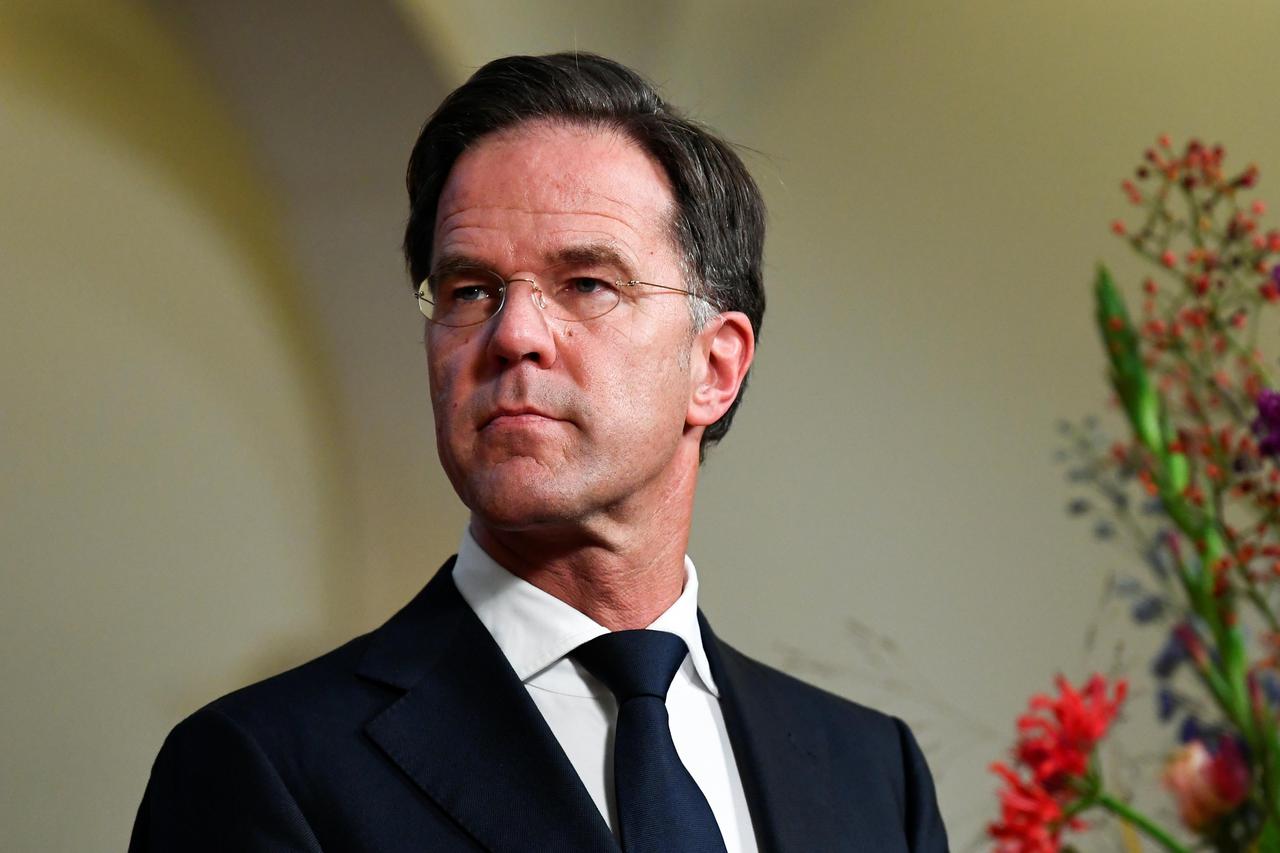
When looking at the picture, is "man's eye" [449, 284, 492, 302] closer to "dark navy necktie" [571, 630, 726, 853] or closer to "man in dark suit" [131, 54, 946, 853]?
"man in dark suit" [131, 54, 946, 853]

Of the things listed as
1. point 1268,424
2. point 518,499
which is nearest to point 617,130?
point 518,499

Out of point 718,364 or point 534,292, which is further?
point 718,364

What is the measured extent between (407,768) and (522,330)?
1.52ft

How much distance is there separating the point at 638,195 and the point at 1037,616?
185 centimetres

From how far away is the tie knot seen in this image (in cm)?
162

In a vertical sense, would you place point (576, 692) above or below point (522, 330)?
below

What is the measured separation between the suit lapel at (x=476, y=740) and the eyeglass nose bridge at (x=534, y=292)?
1.14 feet

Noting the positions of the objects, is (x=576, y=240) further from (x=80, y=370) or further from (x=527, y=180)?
(x=80, y=370)

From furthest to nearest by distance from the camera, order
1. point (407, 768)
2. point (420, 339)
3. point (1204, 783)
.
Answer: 1. point (420, 339)
2. point (407, 768)
3. point (1204, 783)

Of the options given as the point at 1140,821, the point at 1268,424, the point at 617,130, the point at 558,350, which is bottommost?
the point at 1140,821

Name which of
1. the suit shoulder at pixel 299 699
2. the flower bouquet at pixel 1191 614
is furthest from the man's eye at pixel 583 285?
the flower bouquet at pixel 1191 614

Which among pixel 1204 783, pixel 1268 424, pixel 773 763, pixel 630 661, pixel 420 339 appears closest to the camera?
pixel 1204 783

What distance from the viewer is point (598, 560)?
5.52 feet

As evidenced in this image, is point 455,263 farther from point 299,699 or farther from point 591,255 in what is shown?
point 299,699
